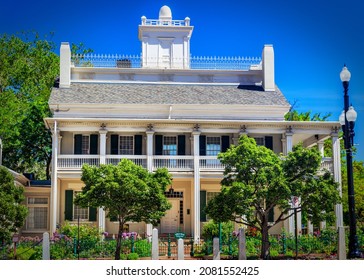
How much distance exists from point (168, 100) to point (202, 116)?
60.2 inches

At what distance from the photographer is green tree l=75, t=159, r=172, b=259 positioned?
66.1ft

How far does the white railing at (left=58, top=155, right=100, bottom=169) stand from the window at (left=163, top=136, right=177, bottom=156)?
2.71m

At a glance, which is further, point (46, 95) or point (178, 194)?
point (46, 95)

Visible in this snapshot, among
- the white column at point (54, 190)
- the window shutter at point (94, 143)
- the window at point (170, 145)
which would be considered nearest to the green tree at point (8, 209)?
the white column at point (54, 190)

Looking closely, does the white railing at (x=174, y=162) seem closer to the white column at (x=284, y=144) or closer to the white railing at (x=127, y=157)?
the white railing at (x=127, y=157)

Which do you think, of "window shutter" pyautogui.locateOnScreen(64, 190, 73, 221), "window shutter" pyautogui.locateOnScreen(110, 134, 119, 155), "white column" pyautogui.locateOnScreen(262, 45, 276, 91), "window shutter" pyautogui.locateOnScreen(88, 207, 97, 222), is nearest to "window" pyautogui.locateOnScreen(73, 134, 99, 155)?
"window shutter" pyautogui.locateOnScreen(110, 134, 119, 155)

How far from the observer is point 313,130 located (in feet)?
91.4

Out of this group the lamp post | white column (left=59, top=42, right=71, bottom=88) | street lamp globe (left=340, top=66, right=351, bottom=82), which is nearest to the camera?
the lamp post

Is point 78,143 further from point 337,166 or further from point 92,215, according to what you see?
point 337,166

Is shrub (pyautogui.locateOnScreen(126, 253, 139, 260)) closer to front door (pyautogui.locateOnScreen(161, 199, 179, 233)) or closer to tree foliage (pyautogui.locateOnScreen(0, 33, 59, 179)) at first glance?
front door (pyautogui.locateOnScreen(161, 199, 179, 233))

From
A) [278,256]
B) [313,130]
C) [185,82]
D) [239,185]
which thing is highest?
[185,82]

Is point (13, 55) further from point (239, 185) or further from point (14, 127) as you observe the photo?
point (239, 185)
